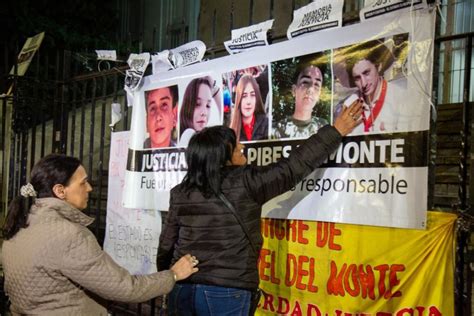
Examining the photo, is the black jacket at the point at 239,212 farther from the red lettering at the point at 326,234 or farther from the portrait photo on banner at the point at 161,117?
the portrait photo on banner at the point at 161,117

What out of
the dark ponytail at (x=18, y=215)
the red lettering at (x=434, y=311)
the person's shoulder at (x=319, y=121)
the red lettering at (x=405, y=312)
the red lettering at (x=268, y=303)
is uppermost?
Result: the person's shoulder at (x=319, y=121)

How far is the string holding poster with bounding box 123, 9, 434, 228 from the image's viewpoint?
253 cm

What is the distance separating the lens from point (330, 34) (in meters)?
2.91

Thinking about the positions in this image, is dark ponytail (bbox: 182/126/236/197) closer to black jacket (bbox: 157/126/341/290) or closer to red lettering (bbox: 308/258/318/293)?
black jacket (bbox: 157/126/341/290)

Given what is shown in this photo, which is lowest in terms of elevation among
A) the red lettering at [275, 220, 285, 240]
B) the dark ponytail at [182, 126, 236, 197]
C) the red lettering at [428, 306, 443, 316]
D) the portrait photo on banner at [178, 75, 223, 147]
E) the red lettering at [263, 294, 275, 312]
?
the red lettering at [263, 294, 275, 312]

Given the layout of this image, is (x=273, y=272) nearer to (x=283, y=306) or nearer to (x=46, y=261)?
(x=283, y=306)

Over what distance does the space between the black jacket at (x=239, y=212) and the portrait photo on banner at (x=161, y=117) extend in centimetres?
138

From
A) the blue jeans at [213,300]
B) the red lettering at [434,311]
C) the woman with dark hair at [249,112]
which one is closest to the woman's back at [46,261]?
the blue jeans at [213,300]

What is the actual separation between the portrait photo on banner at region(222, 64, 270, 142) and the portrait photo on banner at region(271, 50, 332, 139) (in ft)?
0.28

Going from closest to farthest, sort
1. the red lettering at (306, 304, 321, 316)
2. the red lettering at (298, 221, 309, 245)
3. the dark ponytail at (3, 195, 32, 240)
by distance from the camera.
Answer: the dark ponytail at (3, 195, 32, 240) < the red lettering at (306, 304, 321, 316) < the red lettering at (298, 221, 309, 245)

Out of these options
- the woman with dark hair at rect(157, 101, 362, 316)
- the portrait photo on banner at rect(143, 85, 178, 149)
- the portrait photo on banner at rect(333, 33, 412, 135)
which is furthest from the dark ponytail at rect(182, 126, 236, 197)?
the portrait photo on banner at rect(143, 85, 178, 149)

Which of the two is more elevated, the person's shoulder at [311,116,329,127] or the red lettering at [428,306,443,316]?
the person's shoulder at [311,116,329,127]

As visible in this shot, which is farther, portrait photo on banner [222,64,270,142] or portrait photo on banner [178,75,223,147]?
portrait photo on banner [178,75,223,147]

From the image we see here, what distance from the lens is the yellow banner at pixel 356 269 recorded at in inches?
97.1
